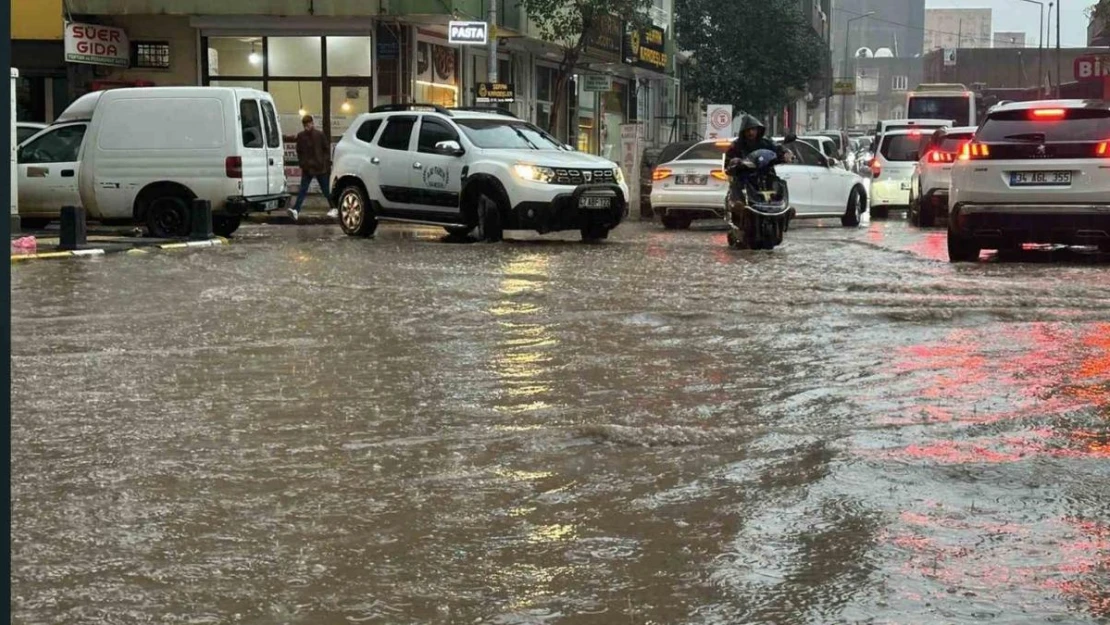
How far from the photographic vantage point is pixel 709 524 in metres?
5.40

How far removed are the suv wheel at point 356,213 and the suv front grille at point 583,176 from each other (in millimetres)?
3083

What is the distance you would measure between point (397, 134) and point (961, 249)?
8.00 metres

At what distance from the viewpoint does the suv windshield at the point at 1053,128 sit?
1612 cm

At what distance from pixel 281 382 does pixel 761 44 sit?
50.8 m

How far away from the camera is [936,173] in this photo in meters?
24.8

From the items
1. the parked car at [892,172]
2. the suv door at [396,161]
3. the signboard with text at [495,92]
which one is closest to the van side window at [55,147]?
the suv door at [396,161]

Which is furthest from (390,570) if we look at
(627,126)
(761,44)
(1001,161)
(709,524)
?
(761,44)

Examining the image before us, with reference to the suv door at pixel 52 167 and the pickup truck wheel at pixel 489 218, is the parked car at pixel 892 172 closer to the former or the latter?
the pickup truck wheel at pixel 489 218

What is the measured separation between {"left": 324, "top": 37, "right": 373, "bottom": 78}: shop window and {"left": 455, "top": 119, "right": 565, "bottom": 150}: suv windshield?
11993 mm

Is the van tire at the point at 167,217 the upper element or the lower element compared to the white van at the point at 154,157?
lower

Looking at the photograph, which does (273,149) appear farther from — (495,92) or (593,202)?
(495,92)

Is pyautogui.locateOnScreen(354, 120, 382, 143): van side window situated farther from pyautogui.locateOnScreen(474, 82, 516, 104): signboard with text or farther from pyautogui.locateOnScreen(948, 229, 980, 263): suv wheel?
pyautogui.locateOnScreen(474, 82, 516, 104): signboard with text

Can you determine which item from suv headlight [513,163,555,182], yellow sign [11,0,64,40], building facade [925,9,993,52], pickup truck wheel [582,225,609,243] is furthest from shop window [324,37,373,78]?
building facade [925,9,993,52]

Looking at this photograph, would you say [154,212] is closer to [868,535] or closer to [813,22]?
[868,535]
